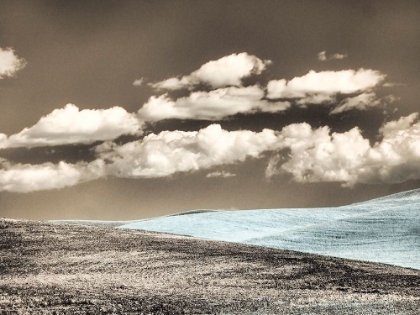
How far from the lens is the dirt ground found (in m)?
8.38

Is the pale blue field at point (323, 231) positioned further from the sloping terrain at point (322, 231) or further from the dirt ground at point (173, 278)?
the dirt ground at point (173, 278)

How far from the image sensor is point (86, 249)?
13.3 metres

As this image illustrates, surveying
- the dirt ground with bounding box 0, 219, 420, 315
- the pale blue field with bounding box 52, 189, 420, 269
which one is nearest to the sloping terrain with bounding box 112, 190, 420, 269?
the pale blue field with bounding box 52, 189, 420, 269

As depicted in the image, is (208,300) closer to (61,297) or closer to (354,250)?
(61,297)

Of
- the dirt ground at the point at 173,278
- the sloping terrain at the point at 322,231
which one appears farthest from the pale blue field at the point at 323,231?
the dirt ground at the point at 173,278

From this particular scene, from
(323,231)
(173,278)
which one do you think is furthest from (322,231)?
(173,278)

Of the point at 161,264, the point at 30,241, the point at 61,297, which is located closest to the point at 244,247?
the point at 161,264

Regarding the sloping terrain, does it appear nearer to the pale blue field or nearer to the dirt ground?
the pale blue field

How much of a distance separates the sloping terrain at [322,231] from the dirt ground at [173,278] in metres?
3.16

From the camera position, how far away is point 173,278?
421 inches

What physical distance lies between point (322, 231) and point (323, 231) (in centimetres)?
3

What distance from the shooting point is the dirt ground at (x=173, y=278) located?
838 cm

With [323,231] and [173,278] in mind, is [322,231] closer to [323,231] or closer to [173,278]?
[323,231]

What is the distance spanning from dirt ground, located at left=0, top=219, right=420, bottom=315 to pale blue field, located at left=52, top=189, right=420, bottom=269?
3182 mm
